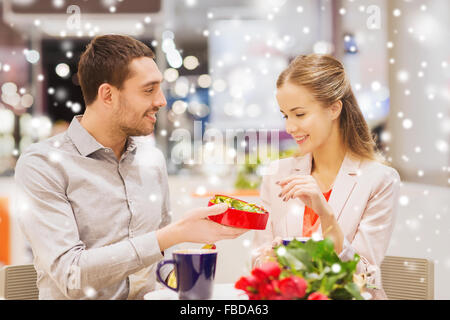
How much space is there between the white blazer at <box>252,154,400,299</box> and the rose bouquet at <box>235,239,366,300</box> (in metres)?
0.62

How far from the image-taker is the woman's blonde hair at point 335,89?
1.71 meters

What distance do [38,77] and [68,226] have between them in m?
3.65

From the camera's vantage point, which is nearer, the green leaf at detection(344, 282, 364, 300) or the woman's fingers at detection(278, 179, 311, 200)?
the green leaf at detection(344, 282, 364, 300)

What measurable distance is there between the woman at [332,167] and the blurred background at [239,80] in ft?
2.66

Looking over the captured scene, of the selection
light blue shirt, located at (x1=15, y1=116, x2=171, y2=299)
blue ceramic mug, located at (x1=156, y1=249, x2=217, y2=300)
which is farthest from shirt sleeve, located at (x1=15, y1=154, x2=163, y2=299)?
blue ceramic mug, located at (x1=156, y1=249, x2=217, y2=300)

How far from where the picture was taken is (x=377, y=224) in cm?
160

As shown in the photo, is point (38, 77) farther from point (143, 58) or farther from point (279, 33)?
point (143, 58)

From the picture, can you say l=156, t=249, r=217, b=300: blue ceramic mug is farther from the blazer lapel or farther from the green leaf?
the blazer lapel

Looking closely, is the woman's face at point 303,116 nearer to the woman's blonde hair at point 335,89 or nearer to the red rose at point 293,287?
the woman's blonde hair at point 335,89

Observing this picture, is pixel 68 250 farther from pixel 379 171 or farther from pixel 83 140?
pixel 379 171

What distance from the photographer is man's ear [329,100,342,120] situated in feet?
5.70
